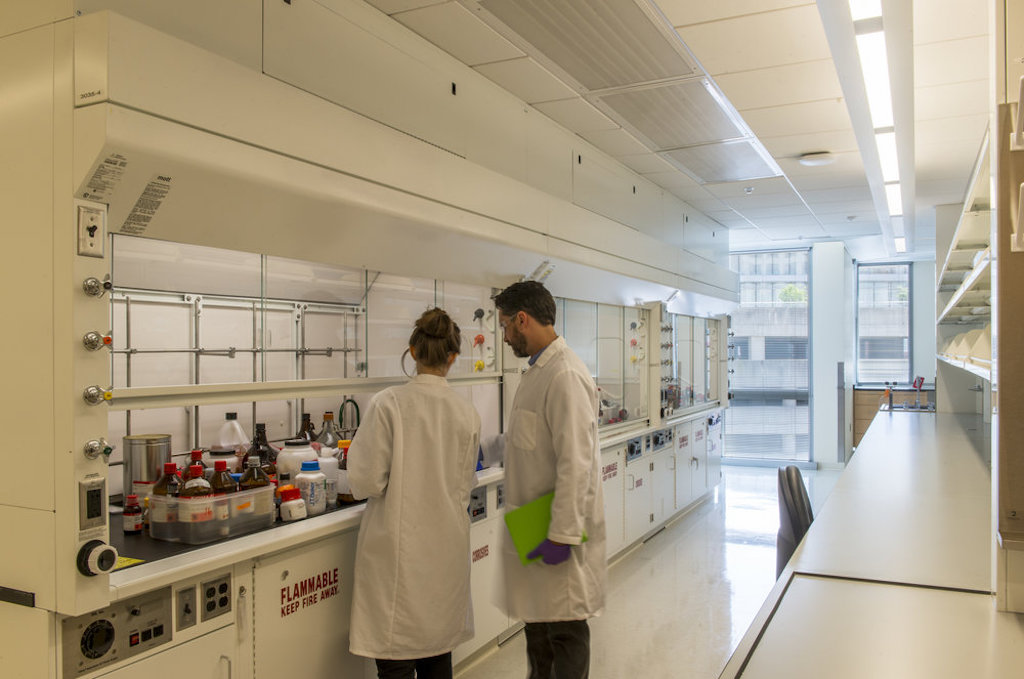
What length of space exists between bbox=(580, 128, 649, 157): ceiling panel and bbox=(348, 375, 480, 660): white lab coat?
2029 mm

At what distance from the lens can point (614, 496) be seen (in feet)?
14.7

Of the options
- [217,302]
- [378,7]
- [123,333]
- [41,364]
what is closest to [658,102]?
[378,7]

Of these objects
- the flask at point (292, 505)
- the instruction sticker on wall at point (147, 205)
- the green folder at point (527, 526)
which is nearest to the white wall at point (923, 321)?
the green folder at point (527, 526)

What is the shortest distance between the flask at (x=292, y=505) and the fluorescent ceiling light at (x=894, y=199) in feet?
14.4

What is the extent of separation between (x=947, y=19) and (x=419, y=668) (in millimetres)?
3005

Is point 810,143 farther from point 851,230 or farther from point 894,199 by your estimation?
point 851,230

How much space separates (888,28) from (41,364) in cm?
263

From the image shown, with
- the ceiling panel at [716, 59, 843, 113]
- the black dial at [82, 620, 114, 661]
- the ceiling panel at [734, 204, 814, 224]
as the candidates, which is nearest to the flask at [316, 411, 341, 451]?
the black dial at [82, 620, 114, 661]

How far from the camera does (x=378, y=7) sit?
2.38 meters

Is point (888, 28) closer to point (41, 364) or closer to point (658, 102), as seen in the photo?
point (658, 102)

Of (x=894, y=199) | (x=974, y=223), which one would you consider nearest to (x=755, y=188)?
(x=894, y=199)

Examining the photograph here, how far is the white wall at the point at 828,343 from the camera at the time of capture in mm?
8195

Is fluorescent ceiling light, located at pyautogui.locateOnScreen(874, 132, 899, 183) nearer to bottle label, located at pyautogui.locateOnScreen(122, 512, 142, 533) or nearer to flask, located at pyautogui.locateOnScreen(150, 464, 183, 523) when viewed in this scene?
flask, located at pyautogui.locateOnScreen(150, 464, 183, 523)

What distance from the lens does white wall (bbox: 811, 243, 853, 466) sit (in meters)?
8.20
